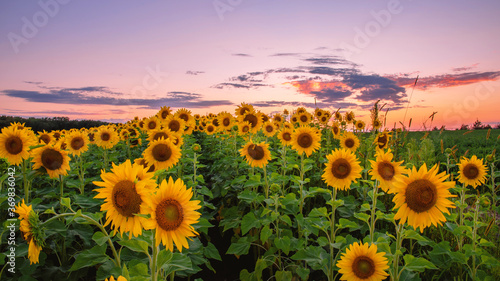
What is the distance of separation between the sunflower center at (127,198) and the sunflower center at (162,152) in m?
2.17

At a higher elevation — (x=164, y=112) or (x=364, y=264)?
(x=164, y=112)

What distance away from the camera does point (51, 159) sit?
3.38 meters

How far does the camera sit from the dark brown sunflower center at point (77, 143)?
18.3 ft

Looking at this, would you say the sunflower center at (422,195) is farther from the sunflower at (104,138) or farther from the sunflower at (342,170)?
the sunflower at (104,138)

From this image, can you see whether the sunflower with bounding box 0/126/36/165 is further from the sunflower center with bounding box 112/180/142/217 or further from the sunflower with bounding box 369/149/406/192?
the sunflower with bounding box 369/149/406/192

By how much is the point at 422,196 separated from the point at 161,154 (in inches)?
120

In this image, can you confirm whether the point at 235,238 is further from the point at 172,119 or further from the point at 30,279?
the point at 172,119

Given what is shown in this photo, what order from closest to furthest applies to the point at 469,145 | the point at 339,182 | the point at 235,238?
1. the point at 339,182
2. the point at 235,238
3. the point at 469,145

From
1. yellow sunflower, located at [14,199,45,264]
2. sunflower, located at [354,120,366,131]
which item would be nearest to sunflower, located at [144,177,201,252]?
yellow sunflower, located at [14,199,45,264]

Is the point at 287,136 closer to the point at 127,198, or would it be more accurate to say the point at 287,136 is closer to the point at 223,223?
the point at 223,223

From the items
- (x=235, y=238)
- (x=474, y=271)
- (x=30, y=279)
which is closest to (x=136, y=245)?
(x=30, y=279)

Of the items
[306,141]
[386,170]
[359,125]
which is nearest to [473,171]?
[386,170]

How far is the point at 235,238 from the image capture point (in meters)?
4.38

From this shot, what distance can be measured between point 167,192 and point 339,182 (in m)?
2.32
